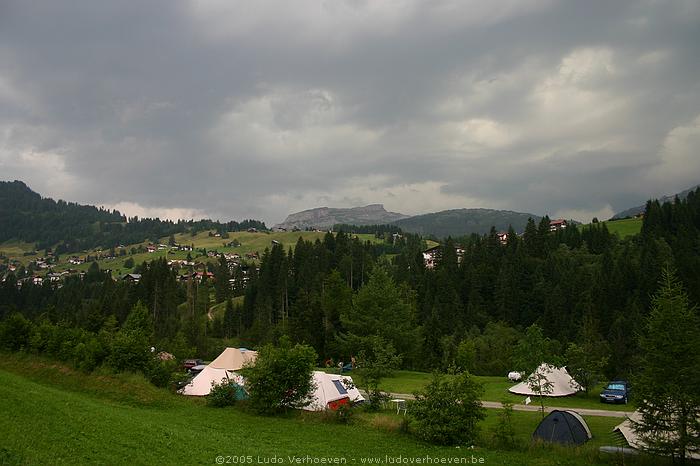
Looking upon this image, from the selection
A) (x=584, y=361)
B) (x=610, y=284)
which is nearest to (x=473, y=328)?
(x=610, y=284)

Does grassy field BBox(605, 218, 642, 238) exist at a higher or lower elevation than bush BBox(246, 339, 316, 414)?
higher

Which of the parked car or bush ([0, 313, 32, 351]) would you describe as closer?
the parked car

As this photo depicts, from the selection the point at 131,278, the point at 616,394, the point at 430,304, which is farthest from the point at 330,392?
the point at 131,278

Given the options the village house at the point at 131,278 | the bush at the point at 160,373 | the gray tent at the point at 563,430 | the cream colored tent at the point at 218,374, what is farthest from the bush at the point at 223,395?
the village house at the point at 131,278

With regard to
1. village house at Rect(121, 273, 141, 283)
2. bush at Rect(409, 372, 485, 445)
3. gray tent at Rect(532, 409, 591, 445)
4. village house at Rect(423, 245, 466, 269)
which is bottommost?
village house at Rect(121, 273, 141, 283)

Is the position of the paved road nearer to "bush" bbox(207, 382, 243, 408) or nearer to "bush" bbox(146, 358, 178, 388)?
"bush" bbox(207, 382, 243, 408)

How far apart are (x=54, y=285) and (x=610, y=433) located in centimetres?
18438

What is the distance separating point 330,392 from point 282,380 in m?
3.99

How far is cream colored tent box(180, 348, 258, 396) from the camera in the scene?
3041cm

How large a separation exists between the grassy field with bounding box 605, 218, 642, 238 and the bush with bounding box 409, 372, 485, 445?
121 metres

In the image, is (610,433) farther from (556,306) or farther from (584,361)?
(556,306)

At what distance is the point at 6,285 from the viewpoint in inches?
5694

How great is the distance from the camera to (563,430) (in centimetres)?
1905

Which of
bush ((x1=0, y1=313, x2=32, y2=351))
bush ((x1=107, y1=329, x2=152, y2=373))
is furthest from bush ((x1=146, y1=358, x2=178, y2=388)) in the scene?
bush ((x1=0, y1=313, x2=32, y2=351))
